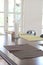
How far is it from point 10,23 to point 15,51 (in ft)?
12.4

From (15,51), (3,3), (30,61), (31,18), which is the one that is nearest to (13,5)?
(3,3)

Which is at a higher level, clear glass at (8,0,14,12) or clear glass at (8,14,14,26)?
clear glass at (8,0,14,12)

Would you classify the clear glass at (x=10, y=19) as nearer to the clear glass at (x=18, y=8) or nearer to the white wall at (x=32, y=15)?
the clear glass at (x=18, y=8)

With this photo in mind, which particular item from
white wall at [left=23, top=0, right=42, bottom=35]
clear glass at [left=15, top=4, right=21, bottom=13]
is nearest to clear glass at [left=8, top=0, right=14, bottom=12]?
clear glass at [left=15, top=4, right=21, bottom=13]

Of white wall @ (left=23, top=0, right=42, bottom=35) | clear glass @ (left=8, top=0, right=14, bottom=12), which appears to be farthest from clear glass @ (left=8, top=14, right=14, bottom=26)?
white wall @ (left=23, top=0, right=42, bottom=35)

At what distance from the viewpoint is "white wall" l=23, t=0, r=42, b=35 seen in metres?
5.83

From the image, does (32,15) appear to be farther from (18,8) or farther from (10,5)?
(10,5)

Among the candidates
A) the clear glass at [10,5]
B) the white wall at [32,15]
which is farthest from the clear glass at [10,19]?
the white wall at [32,15]

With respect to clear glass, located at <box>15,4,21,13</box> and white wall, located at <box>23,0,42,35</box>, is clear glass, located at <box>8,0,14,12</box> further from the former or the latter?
white wall, located at <box>23,0,42,35</box>

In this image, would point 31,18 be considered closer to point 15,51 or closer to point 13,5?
point 13,5

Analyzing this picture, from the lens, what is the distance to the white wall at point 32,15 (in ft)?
19.1

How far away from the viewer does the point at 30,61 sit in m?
1.64

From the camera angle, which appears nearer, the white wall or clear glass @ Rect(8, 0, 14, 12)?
clear glass @ Rect(8, 0, 14, 12)

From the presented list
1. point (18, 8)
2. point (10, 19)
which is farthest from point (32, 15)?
point (10, 19)
